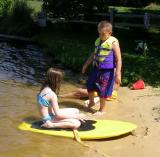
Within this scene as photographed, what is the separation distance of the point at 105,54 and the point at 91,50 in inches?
289

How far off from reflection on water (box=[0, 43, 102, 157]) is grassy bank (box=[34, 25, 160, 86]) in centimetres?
85

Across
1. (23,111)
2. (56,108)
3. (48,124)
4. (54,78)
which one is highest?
(54,78)

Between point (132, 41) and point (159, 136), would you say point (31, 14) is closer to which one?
point (132, 41)

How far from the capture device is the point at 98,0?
896 inches

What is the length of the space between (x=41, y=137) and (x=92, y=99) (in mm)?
2152

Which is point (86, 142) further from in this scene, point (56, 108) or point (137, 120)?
point (137, 120)

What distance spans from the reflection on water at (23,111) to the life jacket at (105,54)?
1659 mm

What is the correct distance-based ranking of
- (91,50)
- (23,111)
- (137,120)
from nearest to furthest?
(137,120) < (23,111) < (91,50)

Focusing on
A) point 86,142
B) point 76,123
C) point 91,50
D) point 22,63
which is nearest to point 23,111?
point 76,123

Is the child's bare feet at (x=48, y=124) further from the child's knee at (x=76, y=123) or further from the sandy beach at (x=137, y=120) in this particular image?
the sandy beach at (x=137, y=120)

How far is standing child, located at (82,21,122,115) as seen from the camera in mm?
9820

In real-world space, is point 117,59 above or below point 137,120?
above

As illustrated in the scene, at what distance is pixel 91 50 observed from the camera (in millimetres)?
17234

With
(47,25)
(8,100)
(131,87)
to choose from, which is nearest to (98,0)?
(47,25)
